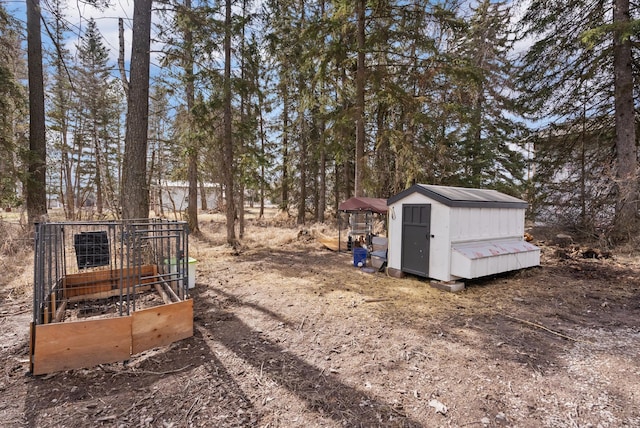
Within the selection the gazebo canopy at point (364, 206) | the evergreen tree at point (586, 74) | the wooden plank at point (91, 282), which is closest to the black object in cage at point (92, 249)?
the wooden plank at point (91, 282)

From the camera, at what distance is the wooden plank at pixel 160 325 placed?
321cm

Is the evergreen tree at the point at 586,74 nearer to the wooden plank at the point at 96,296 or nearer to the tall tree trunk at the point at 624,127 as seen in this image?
the tall tree trunk at the point at 624,127

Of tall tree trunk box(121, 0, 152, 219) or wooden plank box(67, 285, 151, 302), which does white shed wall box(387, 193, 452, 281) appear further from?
tall tree trunk box(121, 0, 152, 219)

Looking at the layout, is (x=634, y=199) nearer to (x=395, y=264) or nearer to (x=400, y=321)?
(x=395, y=264)

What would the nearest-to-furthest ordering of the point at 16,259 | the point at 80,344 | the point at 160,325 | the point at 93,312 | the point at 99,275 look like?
the point at 80,344, the point at 160,325, the point at 93,312, the point at 99,275, the point at 16,259

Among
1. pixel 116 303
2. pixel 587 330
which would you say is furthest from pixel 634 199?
pixel 116 303

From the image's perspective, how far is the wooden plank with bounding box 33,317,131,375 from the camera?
9.22 ft

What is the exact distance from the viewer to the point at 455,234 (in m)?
5.81

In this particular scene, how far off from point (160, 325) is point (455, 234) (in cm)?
503

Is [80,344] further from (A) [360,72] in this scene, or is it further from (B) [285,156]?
(B) [285,156]

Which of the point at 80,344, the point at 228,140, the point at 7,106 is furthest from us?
the point at 228,140

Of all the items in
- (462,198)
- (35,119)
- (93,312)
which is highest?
(35,119)

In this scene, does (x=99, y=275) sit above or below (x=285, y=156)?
below

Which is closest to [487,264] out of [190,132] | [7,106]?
[190,132]
